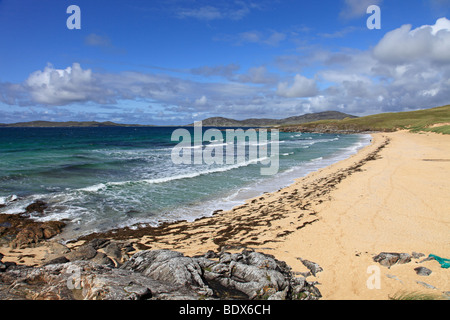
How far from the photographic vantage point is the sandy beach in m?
5.58

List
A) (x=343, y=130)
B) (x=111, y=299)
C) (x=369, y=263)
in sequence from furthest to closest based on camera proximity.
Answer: (x=343, y=130)
(x=369, y=263)
(x=111, y=299)

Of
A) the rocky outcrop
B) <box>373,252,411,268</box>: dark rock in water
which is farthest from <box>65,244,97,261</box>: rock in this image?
<box>373,252,411,268</box>: dark rock in water

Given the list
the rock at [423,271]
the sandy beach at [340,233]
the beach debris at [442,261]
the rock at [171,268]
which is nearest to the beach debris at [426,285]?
the sandy beach at [340,233]

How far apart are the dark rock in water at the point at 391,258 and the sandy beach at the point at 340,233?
0.13 metres

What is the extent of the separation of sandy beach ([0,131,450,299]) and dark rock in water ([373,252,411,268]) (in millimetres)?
126

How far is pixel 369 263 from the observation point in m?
6.20

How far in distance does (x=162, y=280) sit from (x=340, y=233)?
6.13m

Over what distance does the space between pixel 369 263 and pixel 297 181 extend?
42.3 ft

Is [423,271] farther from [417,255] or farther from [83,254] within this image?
[83,254]

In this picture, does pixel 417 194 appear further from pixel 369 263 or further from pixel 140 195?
pixel 140 195

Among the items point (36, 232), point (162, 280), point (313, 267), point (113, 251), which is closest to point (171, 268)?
point (162, 280)

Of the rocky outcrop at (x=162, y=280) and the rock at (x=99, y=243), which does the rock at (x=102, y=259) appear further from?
the rocky outcrop at (x=162, y=280)

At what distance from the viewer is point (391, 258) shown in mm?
6082

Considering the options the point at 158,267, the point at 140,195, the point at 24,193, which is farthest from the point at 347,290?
the point at 24,193
